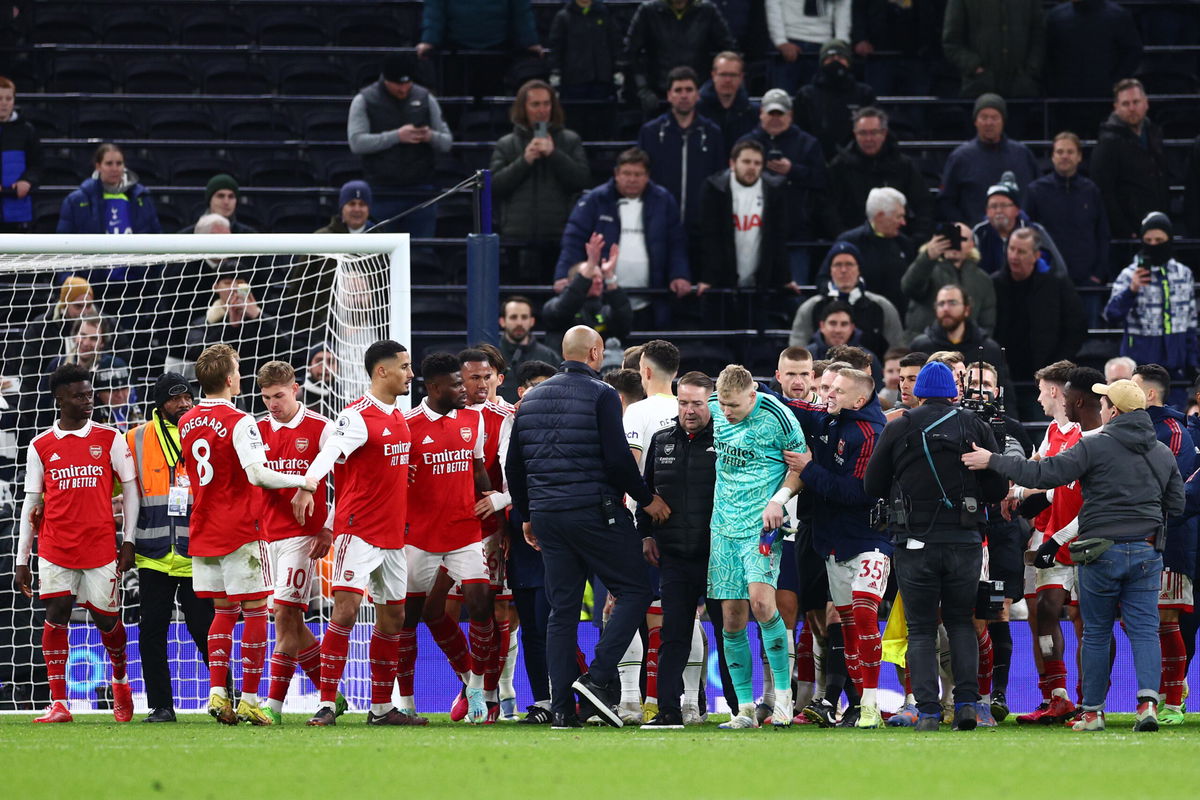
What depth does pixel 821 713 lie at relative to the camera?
32.3ft

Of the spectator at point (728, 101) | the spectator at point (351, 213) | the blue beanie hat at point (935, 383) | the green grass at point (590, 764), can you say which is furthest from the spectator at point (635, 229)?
the green grass at point (590, 764)

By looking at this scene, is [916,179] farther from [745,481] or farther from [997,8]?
[745,481]

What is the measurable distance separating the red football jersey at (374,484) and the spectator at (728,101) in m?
6.81

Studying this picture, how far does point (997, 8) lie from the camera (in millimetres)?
16734

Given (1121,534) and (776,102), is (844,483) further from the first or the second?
(776,102)

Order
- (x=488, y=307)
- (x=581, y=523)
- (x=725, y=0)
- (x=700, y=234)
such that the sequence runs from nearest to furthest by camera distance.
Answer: (x=581, y=523)
(x=488, y=307)
(x=700, y=234)
(x=725, y=0)

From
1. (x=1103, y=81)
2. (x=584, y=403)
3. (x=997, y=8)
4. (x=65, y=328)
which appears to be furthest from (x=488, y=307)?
(x=1103, y=81)

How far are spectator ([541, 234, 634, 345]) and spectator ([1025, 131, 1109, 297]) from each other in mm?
4172

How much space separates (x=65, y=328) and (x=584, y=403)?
18.6 ft

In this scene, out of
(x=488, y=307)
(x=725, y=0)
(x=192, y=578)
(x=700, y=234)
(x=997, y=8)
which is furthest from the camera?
(x=725, y=0)

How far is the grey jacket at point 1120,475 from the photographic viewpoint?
9328 mm

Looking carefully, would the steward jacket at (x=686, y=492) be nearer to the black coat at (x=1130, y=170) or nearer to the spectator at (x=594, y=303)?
the spectator at (x=594, y=303)

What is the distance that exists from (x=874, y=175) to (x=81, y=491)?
7.90m

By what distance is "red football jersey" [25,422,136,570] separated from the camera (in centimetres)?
1059
